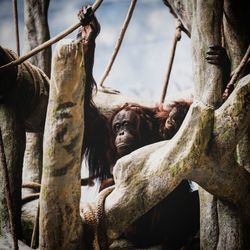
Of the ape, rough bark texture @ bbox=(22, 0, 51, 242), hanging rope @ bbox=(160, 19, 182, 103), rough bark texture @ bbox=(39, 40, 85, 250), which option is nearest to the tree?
rough bark texture @ bbox=(39, 40, 85, 250)

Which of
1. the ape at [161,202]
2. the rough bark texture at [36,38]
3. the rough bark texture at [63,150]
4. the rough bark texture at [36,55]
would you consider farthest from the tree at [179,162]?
the rough bark texture at [36,38]

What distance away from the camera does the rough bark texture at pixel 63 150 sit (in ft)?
4.51

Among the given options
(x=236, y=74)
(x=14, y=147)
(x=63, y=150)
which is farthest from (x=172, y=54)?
(x=63, y=150)

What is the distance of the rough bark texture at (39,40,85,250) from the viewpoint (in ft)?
4.51

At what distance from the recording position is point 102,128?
8.75 ft

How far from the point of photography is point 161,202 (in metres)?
2.30

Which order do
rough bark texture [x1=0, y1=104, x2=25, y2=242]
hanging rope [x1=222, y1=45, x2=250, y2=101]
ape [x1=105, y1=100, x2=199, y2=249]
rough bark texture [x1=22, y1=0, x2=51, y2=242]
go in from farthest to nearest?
rough bark texture [x1=22, y1=0, x2=51, y2=242], ape [x1=105, y1=100, x2=199, y2=249], rough bark texture [x1=0, y1=104, x2=25, y2=242], hanging rope [x1=222, y1=45, x2=250, y2=101]

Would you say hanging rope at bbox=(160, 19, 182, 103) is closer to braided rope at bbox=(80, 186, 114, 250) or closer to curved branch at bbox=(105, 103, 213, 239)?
curved branch at bbox=(105, 103, 213, 239)

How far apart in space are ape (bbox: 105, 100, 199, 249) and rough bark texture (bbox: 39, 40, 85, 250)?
0.83 m

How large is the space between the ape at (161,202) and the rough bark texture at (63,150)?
832mm

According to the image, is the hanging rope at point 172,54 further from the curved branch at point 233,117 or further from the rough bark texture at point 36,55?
the curved branch at point 233,117

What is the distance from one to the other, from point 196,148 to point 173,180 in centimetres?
15

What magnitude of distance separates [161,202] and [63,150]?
103 cm

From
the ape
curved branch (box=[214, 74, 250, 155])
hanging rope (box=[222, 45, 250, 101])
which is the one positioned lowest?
the ape
